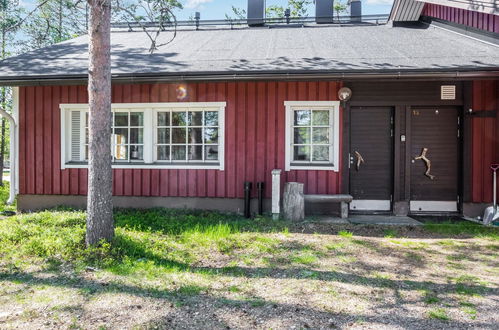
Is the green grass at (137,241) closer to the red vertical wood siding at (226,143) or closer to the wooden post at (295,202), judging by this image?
the wooden post at (295,202)

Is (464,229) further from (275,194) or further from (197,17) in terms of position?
(197,17)

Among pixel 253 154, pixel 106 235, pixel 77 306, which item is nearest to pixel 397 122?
pixel 253 154

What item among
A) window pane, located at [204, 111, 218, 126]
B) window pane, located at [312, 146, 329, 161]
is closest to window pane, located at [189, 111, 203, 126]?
window pane, located at [204, 111, 218, 126]

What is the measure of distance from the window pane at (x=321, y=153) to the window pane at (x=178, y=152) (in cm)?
263

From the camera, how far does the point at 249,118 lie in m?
6.74

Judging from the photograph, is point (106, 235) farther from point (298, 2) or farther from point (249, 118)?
point (298, 2)

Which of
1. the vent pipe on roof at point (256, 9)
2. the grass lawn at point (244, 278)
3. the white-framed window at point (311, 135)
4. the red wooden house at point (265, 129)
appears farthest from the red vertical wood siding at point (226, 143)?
the vent pipe on roof at point (256, 9)

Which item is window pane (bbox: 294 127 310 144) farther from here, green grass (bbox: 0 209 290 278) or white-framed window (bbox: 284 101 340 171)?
green grass (bbox: 0 209 290 278)

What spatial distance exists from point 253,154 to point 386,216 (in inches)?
110

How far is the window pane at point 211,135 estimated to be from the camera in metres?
7.00

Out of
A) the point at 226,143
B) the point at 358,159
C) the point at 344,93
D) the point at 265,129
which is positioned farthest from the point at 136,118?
the point at 358,159

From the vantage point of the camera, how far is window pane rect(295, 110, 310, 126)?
680 cm

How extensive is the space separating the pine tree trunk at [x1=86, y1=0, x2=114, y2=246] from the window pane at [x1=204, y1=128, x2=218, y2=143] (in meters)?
3.16

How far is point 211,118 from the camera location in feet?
22.9
